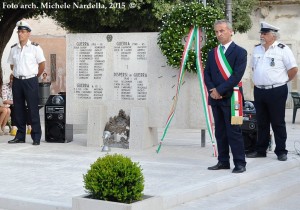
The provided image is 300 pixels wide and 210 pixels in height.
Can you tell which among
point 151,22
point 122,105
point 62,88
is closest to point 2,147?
point 122,105

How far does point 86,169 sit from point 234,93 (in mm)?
2235

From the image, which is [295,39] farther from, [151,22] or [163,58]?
[163,58]

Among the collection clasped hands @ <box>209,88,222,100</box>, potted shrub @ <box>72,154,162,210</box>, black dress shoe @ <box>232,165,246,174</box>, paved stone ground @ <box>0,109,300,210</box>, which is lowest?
paved stone ground @ <box>0,109,300,210</box>

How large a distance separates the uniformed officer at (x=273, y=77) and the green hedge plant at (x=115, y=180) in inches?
151

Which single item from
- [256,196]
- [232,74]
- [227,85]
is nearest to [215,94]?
[227,85]

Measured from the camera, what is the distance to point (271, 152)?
11.4m

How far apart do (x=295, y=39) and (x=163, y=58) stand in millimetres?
17730

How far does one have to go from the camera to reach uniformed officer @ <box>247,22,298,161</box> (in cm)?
1027

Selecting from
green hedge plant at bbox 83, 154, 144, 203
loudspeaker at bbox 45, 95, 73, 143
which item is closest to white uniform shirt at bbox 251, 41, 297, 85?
green hedge plant at bbox 83, 154, 144, 203

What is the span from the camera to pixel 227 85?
927cm

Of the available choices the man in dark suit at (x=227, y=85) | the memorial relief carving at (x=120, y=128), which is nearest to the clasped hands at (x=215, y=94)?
the man in dark suit at (x=227, y=85)

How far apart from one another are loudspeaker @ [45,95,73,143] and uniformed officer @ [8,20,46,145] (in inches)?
14.4

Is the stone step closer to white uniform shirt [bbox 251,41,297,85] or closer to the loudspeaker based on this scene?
white uniform shirt [bbox 251,41,297,85]

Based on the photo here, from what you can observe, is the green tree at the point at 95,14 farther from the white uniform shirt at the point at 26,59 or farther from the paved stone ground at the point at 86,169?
the paved stone ground at the point at 86,169
